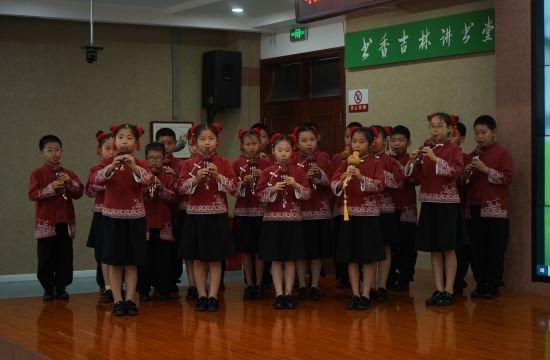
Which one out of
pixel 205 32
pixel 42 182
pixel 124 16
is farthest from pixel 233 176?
pixel 205 32

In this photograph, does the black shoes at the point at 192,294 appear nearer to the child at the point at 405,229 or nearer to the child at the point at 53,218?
the child at the point at 53,218

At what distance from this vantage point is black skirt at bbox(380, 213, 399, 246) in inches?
276

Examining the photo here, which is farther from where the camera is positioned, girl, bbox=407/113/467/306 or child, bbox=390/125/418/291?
child, bbox=390/125/418/291

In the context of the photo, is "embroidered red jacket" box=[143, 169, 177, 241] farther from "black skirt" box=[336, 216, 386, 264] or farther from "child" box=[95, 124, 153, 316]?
"black skirt" box=[336, 216, 386, 264]

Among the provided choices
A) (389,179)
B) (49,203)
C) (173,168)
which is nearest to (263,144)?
(173,168)

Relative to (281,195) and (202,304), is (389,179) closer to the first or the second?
(281,195)

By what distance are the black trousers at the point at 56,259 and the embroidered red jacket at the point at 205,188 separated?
4.62 feet

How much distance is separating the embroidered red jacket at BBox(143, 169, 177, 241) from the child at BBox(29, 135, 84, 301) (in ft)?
2.35

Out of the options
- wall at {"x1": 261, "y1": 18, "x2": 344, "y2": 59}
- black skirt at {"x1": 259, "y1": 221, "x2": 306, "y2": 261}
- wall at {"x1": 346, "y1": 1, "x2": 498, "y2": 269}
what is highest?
wall at {"x1": 261, "y1": 18, "x2": 344, "y2": 59}

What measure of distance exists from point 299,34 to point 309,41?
0.16 meters

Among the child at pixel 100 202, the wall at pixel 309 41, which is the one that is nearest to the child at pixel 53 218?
the child at pixel 100 202

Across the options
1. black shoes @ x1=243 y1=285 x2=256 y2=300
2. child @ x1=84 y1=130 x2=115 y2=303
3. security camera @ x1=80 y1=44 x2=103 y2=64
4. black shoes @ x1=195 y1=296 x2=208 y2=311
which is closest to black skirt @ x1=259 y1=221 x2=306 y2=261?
black shoes @ x1=195 y1=296 x2=208 y2=311

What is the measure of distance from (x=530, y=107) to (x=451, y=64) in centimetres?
151

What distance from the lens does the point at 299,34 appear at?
1006cm
